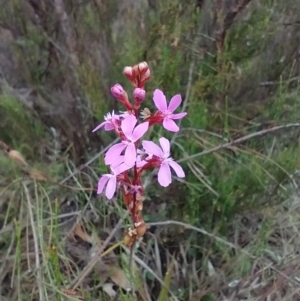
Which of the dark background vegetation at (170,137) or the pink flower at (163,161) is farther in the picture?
the dark background vegetation at (170,137)

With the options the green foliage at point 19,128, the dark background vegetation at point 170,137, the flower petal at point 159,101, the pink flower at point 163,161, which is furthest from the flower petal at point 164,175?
the green foliage at point 19,128

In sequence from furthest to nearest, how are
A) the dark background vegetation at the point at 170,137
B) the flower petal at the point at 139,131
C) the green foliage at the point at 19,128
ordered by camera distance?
the green foliage at the point at 19,128 → the dark background vegetation at the point at 170,137 → the flower petal at the point at 139,131

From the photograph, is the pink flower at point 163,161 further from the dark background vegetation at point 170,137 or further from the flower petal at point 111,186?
the dark background vegetation at point 170,137

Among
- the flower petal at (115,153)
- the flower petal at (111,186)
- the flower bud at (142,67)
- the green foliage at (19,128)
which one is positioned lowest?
the green foliage at (19,128)

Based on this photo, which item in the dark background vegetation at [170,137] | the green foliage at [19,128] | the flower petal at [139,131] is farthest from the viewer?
the green foliage at [19,128]

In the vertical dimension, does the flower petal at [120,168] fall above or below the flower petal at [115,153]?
below

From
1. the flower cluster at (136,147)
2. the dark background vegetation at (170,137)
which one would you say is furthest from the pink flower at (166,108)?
the dark background vegetation at (170,137)

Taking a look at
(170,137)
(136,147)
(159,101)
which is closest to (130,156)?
(136,147)

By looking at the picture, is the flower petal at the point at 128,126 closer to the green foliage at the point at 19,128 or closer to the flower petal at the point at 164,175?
the flower petal at the point at 164,175
